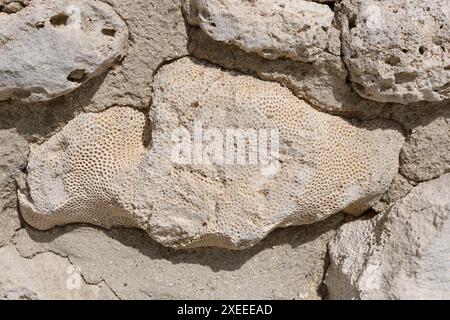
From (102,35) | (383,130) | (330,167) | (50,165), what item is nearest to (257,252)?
(330,167)

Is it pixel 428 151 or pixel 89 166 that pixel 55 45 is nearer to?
pixel 89 166

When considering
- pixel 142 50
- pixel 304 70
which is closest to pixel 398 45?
pixel 304 70

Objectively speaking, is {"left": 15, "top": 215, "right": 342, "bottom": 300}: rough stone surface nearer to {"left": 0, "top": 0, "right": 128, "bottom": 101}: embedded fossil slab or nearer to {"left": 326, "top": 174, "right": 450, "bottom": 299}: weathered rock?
{"left": 326, "top": 174, "right": 450, "bottom": 299}: weathered rock

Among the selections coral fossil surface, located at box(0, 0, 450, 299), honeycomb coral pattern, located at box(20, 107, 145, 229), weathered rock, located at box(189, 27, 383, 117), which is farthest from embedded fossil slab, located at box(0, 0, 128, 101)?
weathered rock, located at box(189, 27, 383, 117)

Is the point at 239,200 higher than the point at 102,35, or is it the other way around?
the point at 102,35

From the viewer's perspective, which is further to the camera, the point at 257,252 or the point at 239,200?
the point at 257,252

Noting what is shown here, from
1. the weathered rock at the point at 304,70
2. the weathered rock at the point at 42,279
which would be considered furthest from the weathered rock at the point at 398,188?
the weathered rock at the point at 42,279
